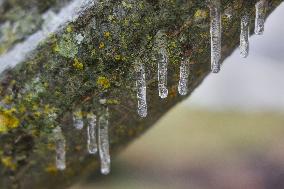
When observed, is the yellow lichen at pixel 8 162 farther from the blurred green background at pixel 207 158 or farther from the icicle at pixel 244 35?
the blurred green background at pixel 207 158

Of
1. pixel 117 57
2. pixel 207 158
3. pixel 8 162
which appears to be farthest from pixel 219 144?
pixel 117 57

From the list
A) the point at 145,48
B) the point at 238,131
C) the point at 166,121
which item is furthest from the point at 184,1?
the point at 166,121

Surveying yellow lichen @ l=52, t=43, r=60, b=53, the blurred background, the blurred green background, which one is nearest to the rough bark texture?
yellow lichen @ l=52, t=43, r=60, b=53

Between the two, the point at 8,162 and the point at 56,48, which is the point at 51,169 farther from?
the point at 56,48

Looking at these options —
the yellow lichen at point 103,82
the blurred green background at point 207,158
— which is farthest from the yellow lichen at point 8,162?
the blurred green background at point 207,158

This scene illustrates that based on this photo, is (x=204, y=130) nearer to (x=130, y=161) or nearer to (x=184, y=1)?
(x=130, y=161)

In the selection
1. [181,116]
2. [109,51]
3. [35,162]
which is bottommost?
[181,116]
